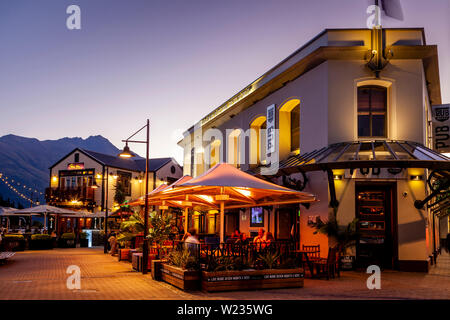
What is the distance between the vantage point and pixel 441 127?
60.2ft

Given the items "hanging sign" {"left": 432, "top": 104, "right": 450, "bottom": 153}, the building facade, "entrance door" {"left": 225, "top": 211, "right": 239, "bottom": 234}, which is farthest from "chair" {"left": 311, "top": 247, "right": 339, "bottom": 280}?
the building facade

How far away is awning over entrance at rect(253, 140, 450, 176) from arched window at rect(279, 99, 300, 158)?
3.39 metres

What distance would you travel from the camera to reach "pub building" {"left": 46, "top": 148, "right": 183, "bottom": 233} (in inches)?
1891

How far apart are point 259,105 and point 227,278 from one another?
13.1 meters

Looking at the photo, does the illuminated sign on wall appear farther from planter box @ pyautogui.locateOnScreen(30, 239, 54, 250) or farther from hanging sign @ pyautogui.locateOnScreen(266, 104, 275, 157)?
hanging sign @ pyautogui.locateOnScreen(266, 104, 275, 157)

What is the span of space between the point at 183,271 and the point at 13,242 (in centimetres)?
1979

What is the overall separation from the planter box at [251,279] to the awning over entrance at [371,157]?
14.1ft

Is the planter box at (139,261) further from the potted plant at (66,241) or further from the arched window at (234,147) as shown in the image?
the potted plant at (66,241)

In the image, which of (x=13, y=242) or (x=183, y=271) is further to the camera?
(x=13, y=242)

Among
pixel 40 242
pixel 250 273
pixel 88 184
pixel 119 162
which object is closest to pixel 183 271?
pixel 250 273

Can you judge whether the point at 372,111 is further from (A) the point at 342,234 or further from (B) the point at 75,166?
(B) the point at 75,166
